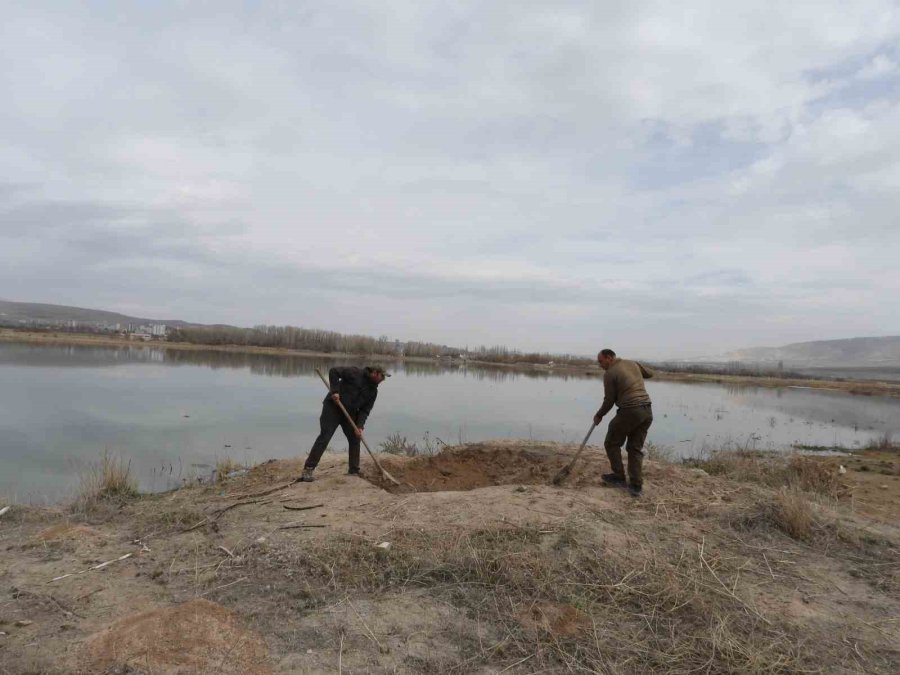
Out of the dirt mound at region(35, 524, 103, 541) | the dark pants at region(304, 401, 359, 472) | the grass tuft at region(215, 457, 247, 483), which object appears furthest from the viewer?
the grass tuft at region(215, 457, 247, 483)

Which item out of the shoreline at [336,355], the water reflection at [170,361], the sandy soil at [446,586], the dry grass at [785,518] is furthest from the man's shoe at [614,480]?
the shoreline at [336,355]

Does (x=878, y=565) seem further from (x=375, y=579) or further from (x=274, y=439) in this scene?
(x=274, y=439)

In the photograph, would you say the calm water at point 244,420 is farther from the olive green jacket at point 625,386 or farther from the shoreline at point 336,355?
the shoreline at point 336,355

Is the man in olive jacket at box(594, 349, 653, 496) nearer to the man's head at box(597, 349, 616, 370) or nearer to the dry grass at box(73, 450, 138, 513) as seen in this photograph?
the man's head at box(597, 349, 616, 370)

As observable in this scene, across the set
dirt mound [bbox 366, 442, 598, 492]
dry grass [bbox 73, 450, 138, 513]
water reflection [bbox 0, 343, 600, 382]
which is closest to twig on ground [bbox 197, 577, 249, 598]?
dirt mound [bbox 366, 442, 598, 492]

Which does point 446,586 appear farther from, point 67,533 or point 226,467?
point 226,467

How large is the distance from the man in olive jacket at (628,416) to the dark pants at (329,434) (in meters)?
3.08

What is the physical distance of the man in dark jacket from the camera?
6422 mm

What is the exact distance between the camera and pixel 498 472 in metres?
8.06

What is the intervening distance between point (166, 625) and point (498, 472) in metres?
5.66

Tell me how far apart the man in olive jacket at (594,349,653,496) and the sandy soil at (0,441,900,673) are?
0.59 metres

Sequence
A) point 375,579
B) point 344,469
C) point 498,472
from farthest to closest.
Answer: point 498,472 < point 344,469 < point 375,579

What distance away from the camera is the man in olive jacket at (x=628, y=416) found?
5.90m

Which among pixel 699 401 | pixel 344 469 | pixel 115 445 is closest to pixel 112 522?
pixel 344 469
